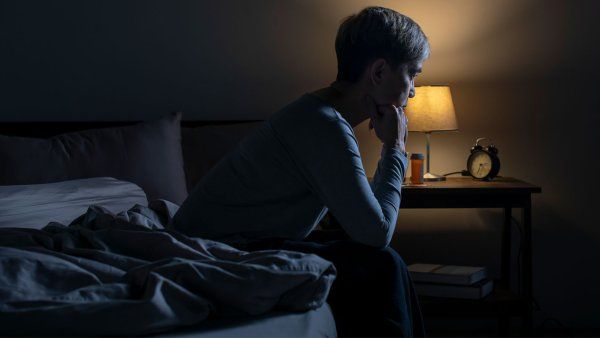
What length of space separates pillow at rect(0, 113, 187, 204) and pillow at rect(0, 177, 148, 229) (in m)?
0.17

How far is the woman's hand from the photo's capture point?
1.82 m

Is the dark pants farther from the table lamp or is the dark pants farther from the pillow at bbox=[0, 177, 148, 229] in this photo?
the table lamp

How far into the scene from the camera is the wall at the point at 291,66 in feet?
10.0

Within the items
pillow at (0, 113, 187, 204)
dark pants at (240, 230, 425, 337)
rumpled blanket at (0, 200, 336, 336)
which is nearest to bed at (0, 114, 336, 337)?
pillow at (0, 113, 187, 204)

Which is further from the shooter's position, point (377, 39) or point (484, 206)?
point (484, 206)

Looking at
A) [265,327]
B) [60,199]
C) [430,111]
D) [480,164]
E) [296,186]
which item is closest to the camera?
[265,327]

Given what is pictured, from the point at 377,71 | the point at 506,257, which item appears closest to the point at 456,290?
the point at 506,257

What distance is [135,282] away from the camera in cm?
122

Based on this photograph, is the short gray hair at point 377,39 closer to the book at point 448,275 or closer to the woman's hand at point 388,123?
the woman's hand at point 388,123

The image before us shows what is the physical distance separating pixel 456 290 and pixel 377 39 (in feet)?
4.11

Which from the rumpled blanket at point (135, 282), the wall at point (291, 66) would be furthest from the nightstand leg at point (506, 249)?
the rumpled blanket at point (135, 282)

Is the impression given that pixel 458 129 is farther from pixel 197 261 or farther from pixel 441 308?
pixel 197 261

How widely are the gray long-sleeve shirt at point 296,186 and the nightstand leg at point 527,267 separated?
3.54ft

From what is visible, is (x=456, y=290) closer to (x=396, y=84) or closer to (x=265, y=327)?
(x=396, y=84)
